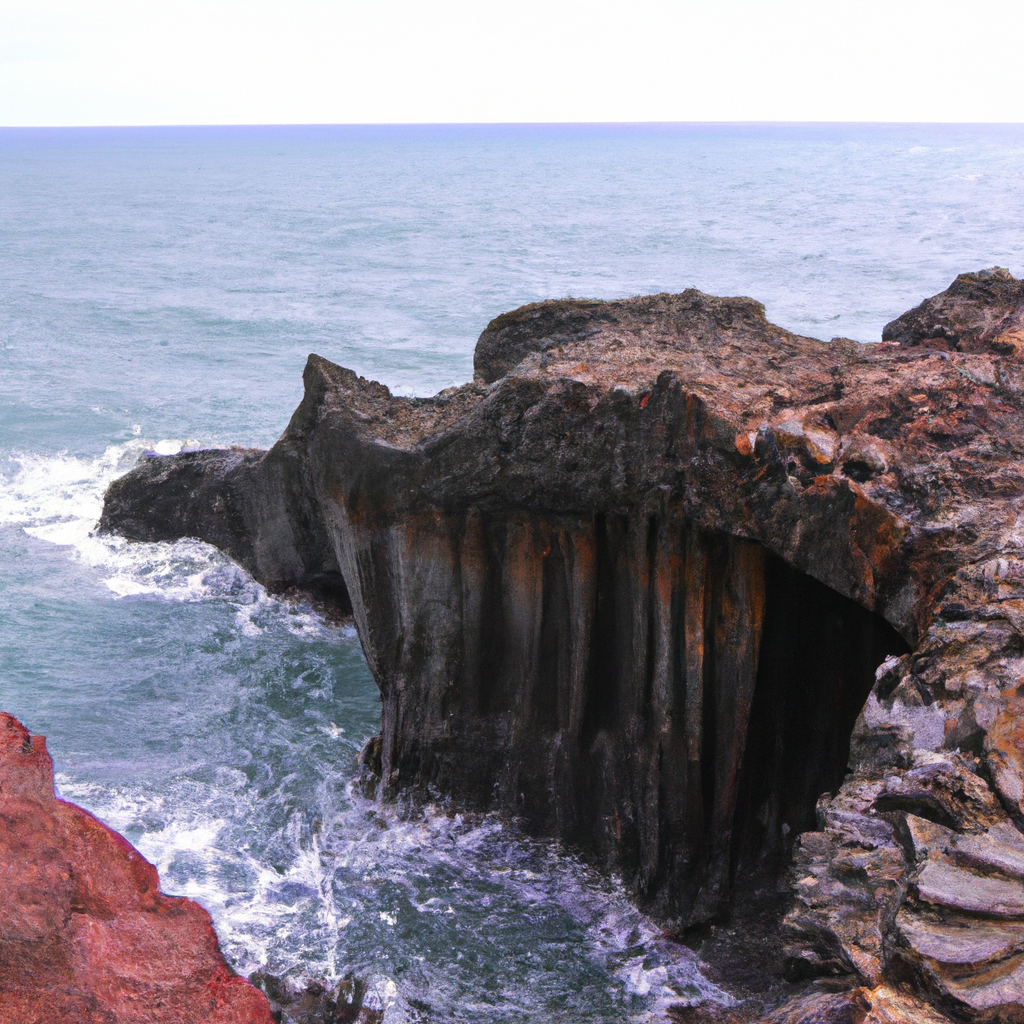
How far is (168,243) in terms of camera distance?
55844mm

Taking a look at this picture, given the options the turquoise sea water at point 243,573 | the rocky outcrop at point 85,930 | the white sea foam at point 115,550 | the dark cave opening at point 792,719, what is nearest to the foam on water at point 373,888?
the turquoise sea water at point 243,573

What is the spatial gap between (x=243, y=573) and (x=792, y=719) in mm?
8679

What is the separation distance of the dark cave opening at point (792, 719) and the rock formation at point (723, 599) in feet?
0.07

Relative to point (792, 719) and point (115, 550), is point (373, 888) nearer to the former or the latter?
point (792, 719)

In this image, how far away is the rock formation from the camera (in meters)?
5.69

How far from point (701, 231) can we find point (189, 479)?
50020 millimetres

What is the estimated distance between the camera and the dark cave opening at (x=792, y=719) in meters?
8.34

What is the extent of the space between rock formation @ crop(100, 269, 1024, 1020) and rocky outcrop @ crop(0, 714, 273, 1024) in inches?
122

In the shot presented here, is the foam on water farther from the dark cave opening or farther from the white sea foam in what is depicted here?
the white sea foam

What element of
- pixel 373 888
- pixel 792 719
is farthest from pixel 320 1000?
pixel 792 719

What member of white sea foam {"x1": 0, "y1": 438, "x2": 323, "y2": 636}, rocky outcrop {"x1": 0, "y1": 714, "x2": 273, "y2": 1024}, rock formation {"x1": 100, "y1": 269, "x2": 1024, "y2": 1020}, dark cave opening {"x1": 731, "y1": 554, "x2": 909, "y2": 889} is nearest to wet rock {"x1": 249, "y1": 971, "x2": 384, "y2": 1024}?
rocky outcrop {"x1": 0, "y1": 714, "x2": 273, "y2": 1024}

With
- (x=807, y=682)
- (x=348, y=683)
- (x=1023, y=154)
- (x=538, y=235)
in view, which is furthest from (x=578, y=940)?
(x=1023, y=154)

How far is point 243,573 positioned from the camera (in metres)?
14.7

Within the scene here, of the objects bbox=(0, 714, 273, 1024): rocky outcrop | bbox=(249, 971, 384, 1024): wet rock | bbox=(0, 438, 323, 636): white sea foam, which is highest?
bbox=(0, 714, 273, 1024): rocky outcrop
